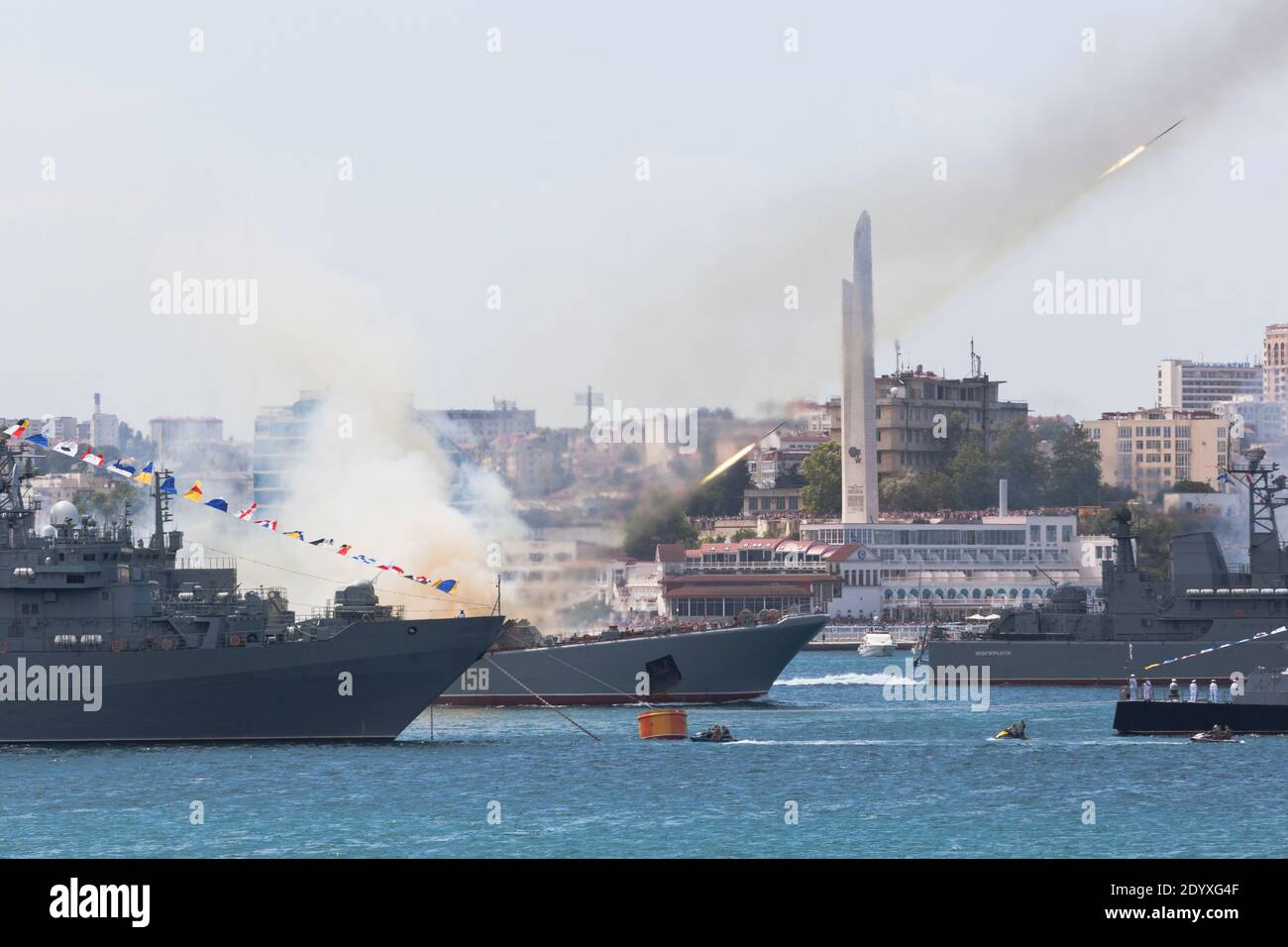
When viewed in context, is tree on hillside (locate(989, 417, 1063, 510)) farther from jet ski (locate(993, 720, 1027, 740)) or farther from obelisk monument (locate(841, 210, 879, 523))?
jet ski (locate(993, 720, 1027, 740))

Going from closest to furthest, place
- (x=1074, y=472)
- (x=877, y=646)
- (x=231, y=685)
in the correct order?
(x=231, y=685) < (x=877, y=646) < (x=1074, y=472)

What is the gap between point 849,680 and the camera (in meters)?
104

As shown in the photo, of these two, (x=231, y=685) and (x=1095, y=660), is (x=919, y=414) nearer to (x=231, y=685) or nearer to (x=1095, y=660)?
(x=1095, y=660)

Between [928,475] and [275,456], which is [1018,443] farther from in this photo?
[275,456]

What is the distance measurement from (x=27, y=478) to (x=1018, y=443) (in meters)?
141

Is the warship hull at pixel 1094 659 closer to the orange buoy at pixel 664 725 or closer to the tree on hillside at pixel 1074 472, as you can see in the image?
the orange buoy at pixel 664 725

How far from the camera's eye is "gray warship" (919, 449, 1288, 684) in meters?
91.3

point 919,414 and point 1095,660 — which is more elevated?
point 919,414

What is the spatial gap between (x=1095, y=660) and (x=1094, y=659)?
0.07 m

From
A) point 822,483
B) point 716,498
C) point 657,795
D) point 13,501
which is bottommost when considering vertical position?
point 657,795

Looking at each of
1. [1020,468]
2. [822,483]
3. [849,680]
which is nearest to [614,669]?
[849,680]

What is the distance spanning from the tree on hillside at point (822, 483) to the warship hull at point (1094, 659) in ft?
276

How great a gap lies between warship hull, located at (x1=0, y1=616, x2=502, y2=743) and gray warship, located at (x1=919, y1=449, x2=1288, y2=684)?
1757 inches
